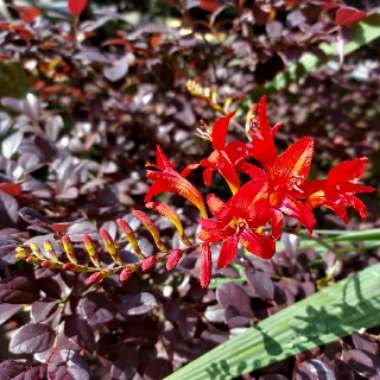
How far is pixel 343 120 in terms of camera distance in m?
1.87

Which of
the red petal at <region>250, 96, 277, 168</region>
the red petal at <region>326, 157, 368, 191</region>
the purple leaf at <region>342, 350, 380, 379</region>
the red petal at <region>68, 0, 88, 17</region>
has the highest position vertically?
the red petal at <region>68, 0, 88, 17</region>

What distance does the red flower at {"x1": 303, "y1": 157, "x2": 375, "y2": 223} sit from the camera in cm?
78

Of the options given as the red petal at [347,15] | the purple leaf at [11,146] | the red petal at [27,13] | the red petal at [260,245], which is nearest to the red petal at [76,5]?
the red petal at [27,13]

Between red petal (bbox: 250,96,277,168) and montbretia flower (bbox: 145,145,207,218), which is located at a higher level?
red petal (bbox: 250,96,277,168)

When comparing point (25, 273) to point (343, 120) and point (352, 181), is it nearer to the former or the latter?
point (352, 181)

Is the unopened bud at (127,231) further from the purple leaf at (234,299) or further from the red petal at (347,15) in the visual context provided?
the red petal at (347,15)

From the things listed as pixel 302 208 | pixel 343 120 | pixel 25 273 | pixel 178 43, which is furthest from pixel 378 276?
pixel 343 120

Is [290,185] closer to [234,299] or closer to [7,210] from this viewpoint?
[234,299]

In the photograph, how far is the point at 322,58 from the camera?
1316 millimetres

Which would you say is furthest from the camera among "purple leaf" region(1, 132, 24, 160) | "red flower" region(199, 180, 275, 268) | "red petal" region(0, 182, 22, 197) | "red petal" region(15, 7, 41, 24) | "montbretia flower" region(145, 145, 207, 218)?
"red petal" region(15, 7, 41, 24)

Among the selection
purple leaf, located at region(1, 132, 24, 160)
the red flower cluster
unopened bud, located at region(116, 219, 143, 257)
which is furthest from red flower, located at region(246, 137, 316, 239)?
purple leaf, located at region(1, 132, 24, 160)

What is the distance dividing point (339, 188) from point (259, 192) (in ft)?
0.57

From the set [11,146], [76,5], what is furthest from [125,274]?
[76,5]

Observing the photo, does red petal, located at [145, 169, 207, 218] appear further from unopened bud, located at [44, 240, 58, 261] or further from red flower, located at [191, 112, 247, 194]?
unopened bud, located at [44, 240, 58, 261]
